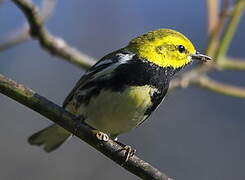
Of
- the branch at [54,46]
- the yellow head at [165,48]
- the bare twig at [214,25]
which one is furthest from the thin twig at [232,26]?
the branch at [54,46]

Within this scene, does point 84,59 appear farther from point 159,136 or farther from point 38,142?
point 159,136

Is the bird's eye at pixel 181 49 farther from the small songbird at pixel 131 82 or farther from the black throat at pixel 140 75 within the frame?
the black throat at pixel 140 75

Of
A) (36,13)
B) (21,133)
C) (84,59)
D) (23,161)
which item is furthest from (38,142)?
(21,133)

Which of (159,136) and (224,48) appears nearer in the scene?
(224,48)

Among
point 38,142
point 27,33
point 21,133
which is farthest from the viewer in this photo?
point 21,133

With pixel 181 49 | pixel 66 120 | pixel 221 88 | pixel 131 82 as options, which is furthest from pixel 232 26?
pixel 66 120

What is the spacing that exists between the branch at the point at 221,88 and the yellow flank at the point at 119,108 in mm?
261

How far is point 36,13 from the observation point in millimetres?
3611

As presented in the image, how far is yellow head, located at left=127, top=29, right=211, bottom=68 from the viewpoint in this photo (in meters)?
4.09

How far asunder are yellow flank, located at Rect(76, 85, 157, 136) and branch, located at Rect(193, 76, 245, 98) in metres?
0.26

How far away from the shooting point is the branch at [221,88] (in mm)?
3724

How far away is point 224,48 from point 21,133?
15.4ft

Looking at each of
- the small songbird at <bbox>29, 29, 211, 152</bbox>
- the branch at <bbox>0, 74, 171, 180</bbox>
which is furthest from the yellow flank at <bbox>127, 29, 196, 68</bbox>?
the branch at <bbox>0, 74, 171, 180</bbox>

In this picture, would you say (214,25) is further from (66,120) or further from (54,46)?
(66,120)
